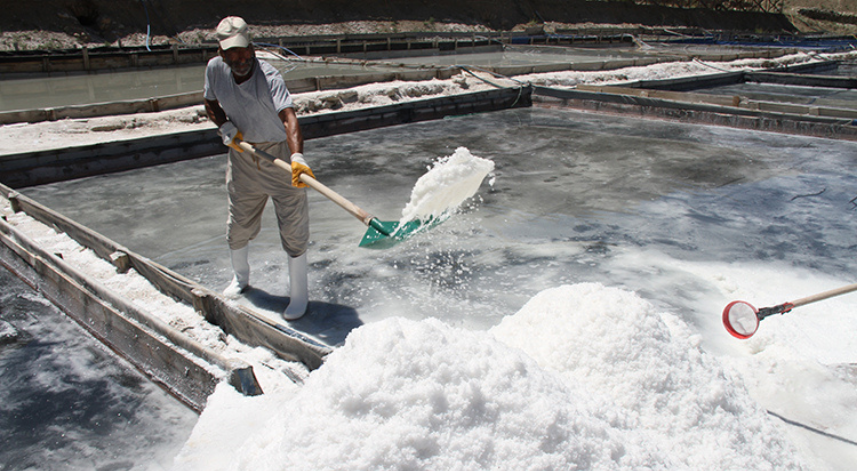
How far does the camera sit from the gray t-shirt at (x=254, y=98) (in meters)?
3.04

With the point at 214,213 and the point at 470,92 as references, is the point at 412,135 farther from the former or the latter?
the point at 214,213

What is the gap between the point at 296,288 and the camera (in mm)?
3268

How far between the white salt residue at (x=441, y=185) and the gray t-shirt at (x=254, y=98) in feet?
2.96

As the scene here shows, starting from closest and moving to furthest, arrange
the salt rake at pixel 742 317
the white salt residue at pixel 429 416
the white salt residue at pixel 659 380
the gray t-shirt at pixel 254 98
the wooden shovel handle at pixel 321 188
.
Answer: the white salt residue at pixel 429 416, the white salt residue at pixel 659 380, the salt rake at pixel 742 317, the wooden shovel handle at pixel 321 188, the gray t-shirt at pixel 254 98

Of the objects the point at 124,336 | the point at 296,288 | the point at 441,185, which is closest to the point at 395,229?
the point at 441,185

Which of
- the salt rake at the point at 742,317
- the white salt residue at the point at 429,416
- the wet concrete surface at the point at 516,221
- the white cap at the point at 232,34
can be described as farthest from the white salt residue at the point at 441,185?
the white salt residue at the point at 429,416

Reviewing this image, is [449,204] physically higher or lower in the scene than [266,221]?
higher

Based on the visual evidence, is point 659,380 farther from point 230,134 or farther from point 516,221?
point 516,221

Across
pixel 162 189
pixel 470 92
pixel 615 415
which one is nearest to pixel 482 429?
pixel 615 415

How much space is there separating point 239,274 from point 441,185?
1385 mm

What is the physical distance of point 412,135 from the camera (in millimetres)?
8555

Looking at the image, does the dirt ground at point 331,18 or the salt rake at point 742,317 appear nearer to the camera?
the salt rake at point 742,317

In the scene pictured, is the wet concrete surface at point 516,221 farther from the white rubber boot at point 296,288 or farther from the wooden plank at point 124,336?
the wooden plank at point 124,336

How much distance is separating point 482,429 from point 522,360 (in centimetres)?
28
